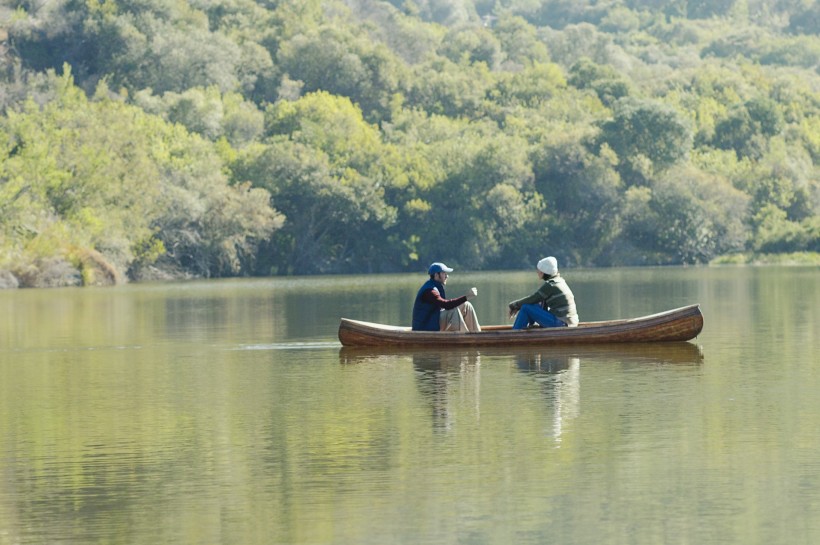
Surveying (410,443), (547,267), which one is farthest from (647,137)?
(410,443)

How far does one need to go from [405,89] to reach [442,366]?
10989 centimetres

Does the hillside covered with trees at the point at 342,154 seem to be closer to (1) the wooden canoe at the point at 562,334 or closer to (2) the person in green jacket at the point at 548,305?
(1) the wooden canoe at the point at 562,334

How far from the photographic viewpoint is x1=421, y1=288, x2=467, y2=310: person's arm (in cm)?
2973

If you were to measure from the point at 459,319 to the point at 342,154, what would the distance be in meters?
80.4

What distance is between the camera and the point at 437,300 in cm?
2991

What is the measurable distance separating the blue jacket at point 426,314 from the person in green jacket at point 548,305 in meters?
1.38

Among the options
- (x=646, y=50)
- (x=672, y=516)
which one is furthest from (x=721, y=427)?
(x=646, y=50)

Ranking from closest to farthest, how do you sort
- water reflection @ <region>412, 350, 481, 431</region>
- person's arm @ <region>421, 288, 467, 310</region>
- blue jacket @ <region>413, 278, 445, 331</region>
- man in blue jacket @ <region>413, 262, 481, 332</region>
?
water reflection @ <region>412, 350, 481, 431</region> < person's arm @ <region>421, 288, 467, 310</region> < man in blue jacket @ <region>413, 262, 481, 332</region> < blue jacket @ <region>413, 278, 445, 331</region>

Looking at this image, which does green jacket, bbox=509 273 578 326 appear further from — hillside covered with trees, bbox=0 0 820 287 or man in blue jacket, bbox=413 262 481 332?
hillside covered with trees, bbox=0 0 820 287

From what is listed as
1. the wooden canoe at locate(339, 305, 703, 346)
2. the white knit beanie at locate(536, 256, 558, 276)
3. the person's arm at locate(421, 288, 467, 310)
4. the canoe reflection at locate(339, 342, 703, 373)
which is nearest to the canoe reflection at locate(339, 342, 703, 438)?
the canoe reflection at locate(339, 342, 703, 373)

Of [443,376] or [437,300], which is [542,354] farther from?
[443,376]

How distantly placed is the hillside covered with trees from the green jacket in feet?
172

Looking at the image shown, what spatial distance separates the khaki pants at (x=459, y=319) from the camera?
99.2ft

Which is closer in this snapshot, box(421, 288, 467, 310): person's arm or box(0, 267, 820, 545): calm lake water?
box(0, 267, 820, 545): calm lake water
